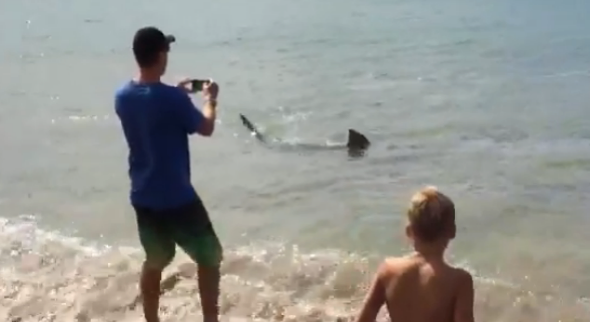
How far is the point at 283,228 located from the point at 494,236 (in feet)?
6.54

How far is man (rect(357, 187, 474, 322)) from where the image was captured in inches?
139

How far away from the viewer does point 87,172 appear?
11.3m

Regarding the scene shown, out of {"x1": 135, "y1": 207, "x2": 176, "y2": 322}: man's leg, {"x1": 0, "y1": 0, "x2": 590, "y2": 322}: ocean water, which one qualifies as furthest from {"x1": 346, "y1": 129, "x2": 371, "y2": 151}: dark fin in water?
{"x1": 135, "y1": 207, "x2": 176, "y2": 322}: man's leg

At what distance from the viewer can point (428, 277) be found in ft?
12.0

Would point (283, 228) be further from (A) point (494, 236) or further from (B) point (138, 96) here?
(B) point (138, 96)

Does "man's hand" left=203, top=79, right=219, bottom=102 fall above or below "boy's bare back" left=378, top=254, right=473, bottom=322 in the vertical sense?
above

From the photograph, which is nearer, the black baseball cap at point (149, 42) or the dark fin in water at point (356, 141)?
the black baseball cap at point (149, 42)

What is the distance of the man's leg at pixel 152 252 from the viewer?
16.9 feet

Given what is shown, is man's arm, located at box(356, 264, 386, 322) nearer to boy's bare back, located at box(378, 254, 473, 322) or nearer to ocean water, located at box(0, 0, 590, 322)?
boy's bare back, located at box(378, 254, 473, 322)

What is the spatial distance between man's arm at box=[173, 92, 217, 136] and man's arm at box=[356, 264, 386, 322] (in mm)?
1467

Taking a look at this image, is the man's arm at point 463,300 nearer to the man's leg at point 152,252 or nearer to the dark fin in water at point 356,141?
the man's leg at point 152,252

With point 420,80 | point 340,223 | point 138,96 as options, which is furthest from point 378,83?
point 138,96

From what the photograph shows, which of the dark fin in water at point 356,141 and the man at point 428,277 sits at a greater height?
the man at point 428,277

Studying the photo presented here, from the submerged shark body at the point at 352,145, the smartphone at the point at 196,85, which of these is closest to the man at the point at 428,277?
the smartphone at the point at 196,85
